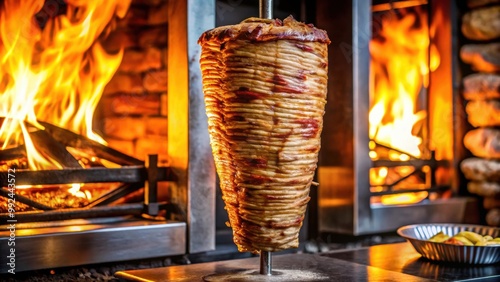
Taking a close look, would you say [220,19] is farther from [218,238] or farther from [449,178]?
[449,178]

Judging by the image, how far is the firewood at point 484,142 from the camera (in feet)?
12.9

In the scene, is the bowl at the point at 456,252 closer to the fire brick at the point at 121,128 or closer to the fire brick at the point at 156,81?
the fire brick at the point at 156,81

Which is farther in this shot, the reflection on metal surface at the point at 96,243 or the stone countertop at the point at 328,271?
the reflection on metal surface at the point at 96,243

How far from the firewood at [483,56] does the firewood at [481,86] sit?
0.04m

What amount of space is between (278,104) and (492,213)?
92.9 inches

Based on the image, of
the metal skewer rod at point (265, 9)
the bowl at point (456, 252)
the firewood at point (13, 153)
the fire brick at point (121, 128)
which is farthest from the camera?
the fire brick at point (121, 128)

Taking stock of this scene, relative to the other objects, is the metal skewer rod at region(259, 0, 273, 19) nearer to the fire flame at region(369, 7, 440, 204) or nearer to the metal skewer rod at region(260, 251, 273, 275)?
the metal skewer rod at region(260, 251, 273, 275)

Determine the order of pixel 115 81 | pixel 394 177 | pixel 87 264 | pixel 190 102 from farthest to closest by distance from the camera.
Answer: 1. pixel 394 177
2. pixel 115 81
3. pixel 190 102
4. pixel 87 264

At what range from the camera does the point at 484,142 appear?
13.0 ft

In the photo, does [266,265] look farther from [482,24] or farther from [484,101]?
[482,24]

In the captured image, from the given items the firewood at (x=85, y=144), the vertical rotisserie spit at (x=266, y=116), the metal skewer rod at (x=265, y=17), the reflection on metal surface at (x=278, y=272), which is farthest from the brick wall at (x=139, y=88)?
the vertical rotisserie spit at (x=266, y=116)

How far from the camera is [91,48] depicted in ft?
10.7

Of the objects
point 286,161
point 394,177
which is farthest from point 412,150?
point 286,161

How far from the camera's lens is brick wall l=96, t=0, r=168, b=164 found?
10.7 ft
